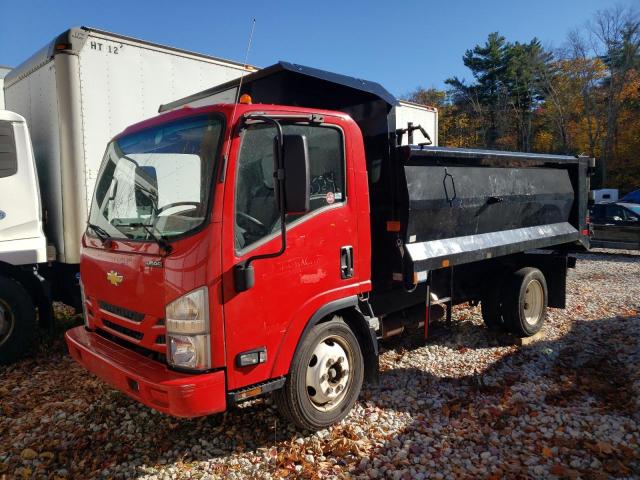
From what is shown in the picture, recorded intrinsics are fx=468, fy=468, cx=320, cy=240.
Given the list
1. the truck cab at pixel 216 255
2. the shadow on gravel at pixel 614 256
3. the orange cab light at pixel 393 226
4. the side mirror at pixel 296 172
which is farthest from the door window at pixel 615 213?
the side mirror at pixel 296 172

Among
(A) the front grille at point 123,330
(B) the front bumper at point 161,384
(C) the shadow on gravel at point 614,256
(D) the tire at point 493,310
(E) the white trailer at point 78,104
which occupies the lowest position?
(C) the shadow on gravel at point 614,256

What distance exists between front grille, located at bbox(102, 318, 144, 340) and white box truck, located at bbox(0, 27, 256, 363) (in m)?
1.94

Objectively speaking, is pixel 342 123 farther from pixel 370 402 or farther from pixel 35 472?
pixel 35 472

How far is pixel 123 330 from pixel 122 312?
0.15m

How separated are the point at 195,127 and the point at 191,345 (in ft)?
4.76

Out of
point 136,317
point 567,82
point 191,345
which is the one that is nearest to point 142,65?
point 136,317

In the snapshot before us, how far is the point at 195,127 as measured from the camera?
3.19 m

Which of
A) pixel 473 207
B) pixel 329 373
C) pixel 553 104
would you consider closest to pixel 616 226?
pixel 473 207

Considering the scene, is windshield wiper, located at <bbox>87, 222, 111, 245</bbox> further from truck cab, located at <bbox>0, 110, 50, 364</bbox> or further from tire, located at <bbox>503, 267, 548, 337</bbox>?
tire, located at <bbox>503, 267, 548, 337</bbox>

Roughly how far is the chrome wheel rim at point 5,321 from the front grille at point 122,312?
6.94ft

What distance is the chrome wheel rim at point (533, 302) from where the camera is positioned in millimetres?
5895

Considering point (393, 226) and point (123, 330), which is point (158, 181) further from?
point (393, 226)

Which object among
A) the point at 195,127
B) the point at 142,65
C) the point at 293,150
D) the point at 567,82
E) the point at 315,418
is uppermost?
the point at 567,82

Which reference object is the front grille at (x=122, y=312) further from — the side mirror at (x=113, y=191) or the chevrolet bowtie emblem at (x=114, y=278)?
the side mirror at (x=113, y=191)
